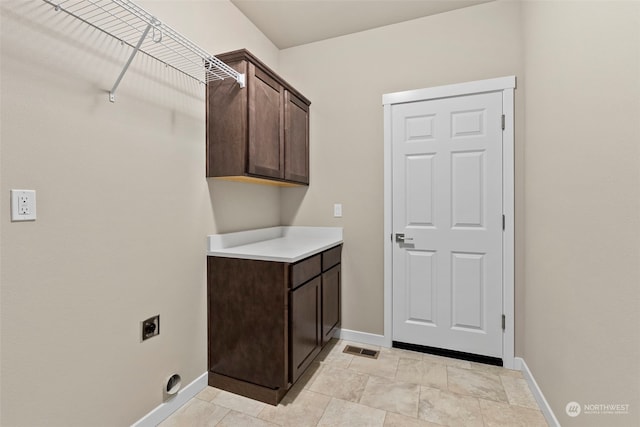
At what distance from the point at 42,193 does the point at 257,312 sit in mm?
1198

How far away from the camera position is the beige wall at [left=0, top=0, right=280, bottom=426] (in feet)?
3.60

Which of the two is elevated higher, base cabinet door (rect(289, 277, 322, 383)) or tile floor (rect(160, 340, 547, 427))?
base cabinet door (rect(289, 277, 322, 383))

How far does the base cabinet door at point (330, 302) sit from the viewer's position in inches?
90.4

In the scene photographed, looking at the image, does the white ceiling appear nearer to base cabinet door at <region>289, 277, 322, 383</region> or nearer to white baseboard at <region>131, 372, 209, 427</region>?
base cabinet door at <region>289, 277, 322, 383</region>

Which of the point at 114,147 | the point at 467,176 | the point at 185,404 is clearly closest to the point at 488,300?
the point at 467,176

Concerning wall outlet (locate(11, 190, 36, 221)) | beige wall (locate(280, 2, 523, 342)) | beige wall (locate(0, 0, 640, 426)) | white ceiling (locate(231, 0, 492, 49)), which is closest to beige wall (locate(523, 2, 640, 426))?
beige wall (locate(0, 0, 640, 426))

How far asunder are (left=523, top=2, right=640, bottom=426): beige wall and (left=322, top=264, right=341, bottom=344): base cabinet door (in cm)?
140

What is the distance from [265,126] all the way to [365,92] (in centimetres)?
105

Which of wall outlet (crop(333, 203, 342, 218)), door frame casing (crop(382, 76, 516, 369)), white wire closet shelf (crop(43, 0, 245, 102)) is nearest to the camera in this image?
white wire closet shelf (crop(43, 0, 245, 102))

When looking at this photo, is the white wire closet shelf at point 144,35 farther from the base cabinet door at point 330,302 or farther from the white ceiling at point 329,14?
the base cabinet door at point 330,302

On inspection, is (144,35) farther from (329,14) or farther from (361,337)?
(361,337)

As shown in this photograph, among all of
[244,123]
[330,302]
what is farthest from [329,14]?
[330,302]

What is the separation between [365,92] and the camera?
260 cm

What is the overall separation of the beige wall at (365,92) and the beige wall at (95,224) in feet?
3.57
